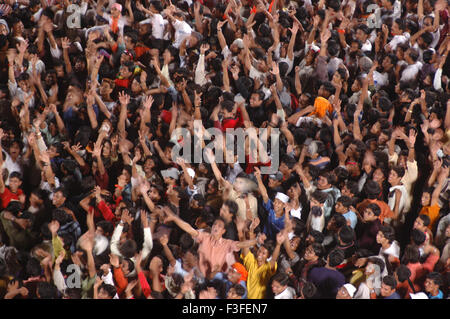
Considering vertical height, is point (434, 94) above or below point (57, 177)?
above

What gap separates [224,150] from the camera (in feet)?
19.6

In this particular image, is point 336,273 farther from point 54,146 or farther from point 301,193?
point 54,146

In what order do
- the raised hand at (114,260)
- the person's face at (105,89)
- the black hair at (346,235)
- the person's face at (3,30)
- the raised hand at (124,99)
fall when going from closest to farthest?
the raised hand at (114,260)
the black hair at (346,235)
the raised hand at (124,99)
the person's face at (105,89)
the person's face at (3,30)

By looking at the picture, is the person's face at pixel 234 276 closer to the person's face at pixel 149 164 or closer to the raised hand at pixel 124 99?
the person's face at pixel 149 164

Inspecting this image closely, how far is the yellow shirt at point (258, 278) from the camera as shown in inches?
192

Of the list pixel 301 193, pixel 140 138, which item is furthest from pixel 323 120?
pixel 140 138

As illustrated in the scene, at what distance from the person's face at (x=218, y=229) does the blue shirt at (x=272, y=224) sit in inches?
21.6

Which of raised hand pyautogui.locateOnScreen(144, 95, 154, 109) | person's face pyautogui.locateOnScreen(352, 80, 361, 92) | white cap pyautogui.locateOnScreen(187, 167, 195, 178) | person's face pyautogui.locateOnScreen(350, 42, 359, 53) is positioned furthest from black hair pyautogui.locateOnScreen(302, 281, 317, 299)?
person's face pyautogui.locateOnScreen(350, 42, 359, 53)

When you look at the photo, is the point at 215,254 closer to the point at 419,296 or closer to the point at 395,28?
the point at 419,296

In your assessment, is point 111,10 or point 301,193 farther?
point 111,10

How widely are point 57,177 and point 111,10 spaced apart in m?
2.52

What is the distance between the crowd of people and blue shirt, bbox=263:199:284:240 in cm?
2

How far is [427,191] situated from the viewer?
18.2 feet

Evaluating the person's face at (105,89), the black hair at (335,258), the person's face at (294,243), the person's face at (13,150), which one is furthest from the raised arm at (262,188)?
the person's face at (13,150)
